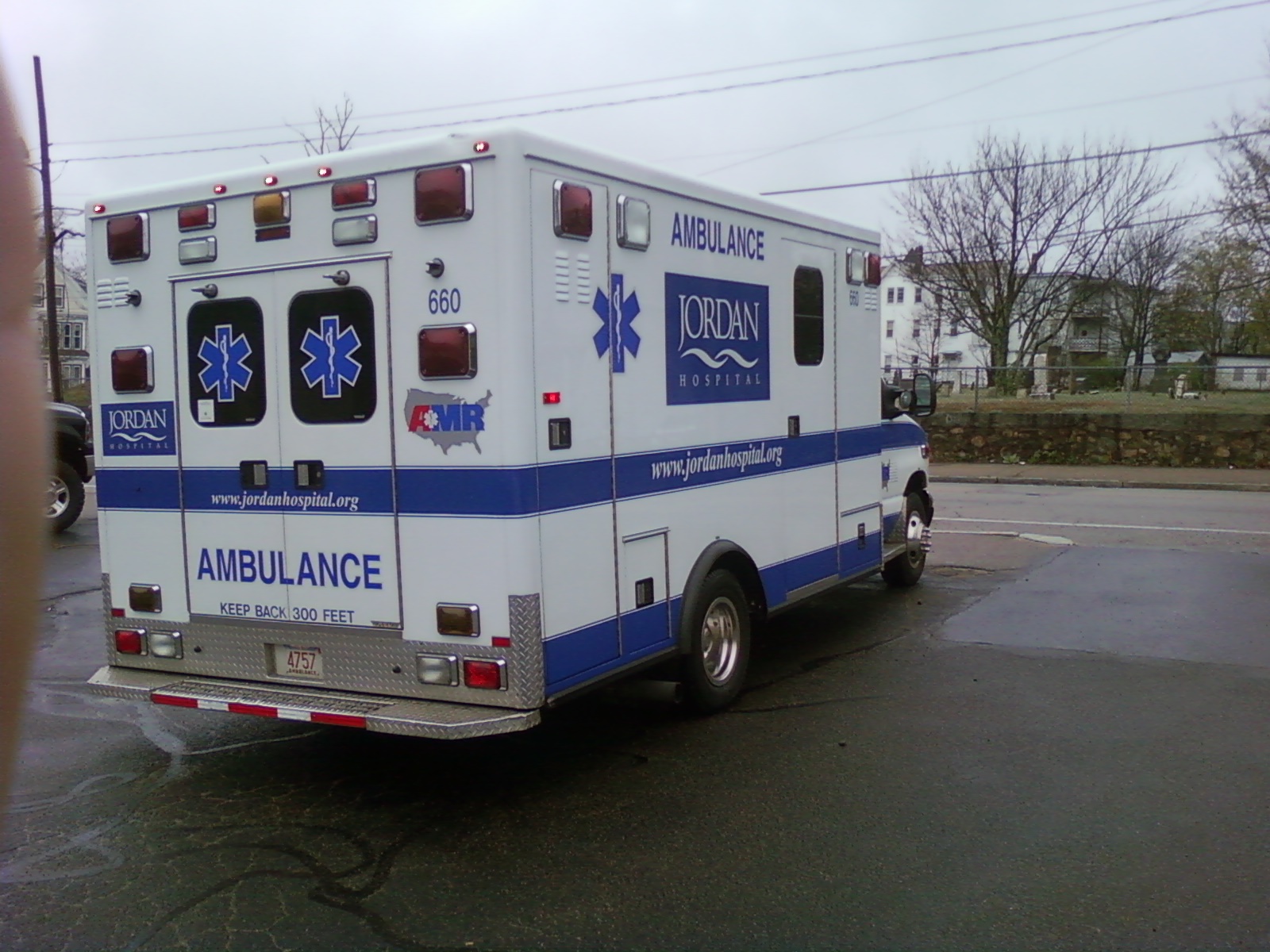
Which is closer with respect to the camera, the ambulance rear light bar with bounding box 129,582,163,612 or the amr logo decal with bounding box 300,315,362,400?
the amr logo decal with bounding box 300,315,362,400

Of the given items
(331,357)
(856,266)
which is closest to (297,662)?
(331,357)

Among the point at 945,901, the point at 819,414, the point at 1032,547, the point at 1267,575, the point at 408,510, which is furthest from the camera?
the point at 1032,547

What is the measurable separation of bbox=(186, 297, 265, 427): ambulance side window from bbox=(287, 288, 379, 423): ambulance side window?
200 mm

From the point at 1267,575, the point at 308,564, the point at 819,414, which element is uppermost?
the point at 819,414

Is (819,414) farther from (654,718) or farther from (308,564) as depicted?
(308,564)

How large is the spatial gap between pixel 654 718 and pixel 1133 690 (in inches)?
113

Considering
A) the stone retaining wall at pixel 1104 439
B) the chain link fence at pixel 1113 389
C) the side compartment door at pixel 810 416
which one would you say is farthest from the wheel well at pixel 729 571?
the stone retaining wall at pixel 1104 439

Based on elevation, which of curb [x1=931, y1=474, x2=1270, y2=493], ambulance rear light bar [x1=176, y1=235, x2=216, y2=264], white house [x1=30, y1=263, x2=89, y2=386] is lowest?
curb [x1=931, y1=474, x2=1270, y2=493]

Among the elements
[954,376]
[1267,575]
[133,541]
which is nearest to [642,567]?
[133,541]

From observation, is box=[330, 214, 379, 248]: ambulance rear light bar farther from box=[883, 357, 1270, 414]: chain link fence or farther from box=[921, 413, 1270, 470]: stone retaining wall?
box=[921, 413, 1270, 470]: stone retaining wall

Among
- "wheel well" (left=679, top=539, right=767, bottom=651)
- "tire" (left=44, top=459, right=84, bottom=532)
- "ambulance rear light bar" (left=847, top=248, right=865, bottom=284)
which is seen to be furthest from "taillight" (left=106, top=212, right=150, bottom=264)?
"tire" (left=44, top=459, right=84, bottom=532)

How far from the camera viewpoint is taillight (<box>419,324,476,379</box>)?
16.0 ft

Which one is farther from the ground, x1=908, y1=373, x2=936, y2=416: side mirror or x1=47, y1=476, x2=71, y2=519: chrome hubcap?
x1=908, y1=373, x2=936, y2=416: side mirror

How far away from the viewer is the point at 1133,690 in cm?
688
